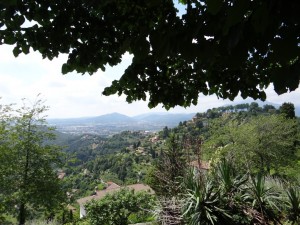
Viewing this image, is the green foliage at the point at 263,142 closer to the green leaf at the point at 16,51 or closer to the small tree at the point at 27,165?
the small tree at the point at 27,165

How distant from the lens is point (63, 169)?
47.5ft

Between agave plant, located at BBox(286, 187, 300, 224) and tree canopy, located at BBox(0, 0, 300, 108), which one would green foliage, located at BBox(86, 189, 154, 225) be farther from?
tree canopy, located at BBox(0, 0, 300, 108)

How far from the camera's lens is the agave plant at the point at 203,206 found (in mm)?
6691

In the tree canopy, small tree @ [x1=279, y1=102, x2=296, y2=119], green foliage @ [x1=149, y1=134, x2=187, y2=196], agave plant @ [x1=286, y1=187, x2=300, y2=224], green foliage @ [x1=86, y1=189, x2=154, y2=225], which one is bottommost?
green foliage @ [x1=86, y1=189, x2=154, y2=225]

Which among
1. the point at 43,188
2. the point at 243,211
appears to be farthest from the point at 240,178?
the point at 43,188

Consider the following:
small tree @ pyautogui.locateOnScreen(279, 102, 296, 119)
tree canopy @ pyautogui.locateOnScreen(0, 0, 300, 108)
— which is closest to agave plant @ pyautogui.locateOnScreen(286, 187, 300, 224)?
tree canopy @ pyautogui.locateOnScreen(0, 0, 300, 108)

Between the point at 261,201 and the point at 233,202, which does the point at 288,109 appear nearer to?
the point at 261,201

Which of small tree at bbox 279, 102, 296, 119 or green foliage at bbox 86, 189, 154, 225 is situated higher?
small tree at bbox 279, 102, 296, 119

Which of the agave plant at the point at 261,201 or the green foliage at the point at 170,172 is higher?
the green foliage at the point at 170,172

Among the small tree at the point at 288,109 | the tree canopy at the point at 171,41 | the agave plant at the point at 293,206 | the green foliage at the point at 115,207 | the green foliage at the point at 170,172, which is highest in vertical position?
the tree canopy at the point at 171,41

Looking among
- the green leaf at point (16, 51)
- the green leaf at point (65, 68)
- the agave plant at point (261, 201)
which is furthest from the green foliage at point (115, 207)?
the green leaf at point (16, 51)

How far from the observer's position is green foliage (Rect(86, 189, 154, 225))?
1088cm

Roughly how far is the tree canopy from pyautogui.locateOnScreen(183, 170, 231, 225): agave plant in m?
3.53

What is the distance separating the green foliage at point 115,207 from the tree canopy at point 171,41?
25.8 feet
